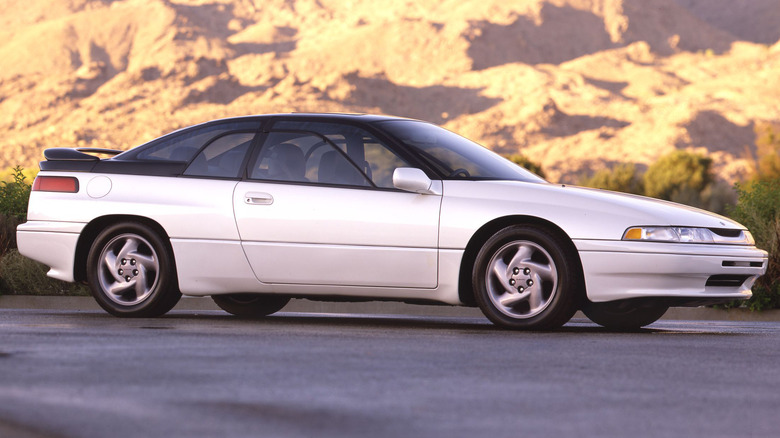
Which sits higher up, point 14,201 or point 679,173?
point 679,173

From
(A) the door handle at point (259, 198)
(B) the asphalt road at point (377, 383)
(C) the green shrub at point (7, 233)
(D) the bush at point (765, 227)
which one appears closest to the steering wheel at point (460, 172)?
(B) the asphalt road at point (377, 383)

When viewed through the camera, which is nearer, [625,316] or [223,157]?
[223,157]

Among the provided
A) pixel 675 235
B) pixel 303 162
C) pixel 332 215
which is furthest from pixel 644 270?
pixel 303 162

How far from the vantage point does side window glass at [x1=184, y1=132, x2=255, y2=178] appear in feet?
33.7

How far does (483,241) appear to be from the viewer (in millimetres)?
9477

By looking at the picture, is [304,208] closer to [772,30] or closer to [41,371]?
[41,371]

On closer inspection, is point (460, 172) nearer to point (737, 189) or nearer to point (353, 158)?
point (353, 158)

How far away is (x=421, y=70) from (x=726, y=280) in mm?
111044

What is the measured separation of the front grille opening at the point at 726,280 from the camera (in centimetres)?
931

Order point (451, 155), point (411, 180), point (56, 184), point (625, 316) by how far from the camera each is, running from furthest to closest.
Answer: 1. point (56, 184)
2. point (625, 316)
3. point (451, 155)
4. point (411, 180)

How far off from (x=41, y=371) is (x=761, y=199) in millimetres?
9764

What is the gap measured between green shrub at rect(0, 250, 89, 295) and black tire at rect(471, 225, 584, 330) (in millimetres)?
6171

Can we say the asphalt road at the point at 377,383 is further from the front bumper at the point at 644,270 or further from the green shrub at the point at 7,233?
the green shrub at the point at 7,233

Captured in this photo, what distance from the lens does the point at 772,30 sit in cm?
14388
